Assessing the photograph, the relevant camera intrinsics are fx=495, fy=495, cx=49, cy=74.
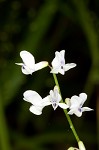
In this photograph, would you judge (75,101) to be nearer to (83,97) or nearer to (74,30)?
(83,97)

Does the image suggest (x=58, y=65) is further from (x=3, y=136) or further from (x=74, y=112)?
(x=3, y=136)

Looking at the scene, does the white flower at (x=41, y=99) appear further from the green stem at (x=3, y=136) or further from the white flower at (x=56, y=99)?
the green stem at (x=3, y=136)

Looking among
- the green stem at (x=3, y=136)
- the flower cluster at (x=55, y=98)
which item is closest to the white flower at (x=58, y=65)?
the flower cluster at (x=55, y=98)

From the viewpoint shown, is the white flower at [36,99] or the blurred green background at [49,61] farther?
the blurred green background at [49,61]

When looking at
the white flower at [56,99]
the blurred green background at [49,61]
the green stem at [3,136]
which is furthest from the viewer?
the blurred green background at [49,61]

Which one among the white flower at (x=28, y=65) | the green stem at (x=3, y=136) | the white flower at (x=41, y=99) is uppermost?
the green stem at (x=3, y=136)

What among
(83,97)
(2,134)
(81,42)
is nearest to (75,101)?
(83,97)

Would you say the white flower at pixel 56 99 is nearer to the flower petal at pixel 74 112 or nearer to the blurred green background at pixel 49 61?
the flower petal at pixel 74 112

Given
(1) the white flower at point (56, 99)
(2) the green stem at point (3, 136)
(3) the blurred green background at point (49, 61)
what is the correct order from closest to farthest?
(1) the white flower at point (56, 99)
(2) the green stem at point (3, 136)
(3) the blurred green background at point (49, 61)

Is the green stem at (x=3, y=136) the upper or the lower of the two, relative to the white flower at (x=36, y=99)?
upper
